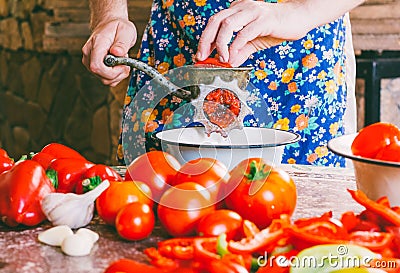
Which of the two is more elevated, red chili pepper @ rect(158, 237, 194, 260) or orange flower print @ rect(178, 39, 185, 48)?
orange flower print @ rect(178, 39, 185, 48)

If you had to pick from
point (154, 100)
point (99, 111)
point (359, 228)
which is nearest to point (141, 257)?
point (359, 228)

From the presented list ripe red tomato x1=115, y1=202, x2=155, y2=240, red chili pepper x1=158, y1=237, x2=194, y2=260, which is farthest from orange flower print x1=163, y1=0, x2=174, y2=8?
red chili pepper x1=158, y1=237, x2=194, y2=260

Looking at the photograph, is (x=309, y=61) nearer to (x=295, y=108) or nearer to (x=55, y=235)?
(x=295, y=108)

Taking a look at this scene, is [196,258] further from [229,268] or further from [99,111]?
[99,111]

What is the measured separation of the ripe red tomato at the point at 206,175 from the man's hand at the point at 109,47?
23.7 inches

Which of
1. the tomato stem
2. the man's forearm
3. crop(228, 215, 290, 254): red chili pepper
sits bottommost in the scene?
crop(228, 215, 290, 254): red chili pepper

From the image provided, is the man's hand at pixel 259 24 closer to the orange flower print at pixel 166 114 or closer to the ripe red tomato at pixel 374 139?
the orange flower print at pixel 166 114

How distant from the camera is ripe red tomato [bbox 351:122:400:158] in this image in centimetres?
121

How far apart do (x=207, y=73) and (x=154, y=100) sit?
0.53 meters

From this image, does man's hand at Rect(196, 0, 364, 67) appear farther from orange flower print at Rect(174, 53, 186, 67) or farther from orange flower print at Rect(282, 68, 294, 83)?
orange flower print at Rect(174, 53, 186, 67)

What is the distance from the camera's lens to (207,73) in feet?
4.89

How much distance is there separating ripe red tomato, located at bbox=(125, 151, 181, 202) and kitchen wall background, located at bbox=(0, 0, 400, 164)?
259 cm

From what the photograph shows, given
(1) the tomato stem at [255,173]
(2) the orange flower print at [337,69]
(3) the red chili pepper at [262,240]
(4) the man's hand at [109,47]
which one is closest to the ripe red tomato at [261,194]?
(1) the tomato stem at [255,173]

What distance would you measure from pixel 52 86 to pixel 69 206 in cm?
372
